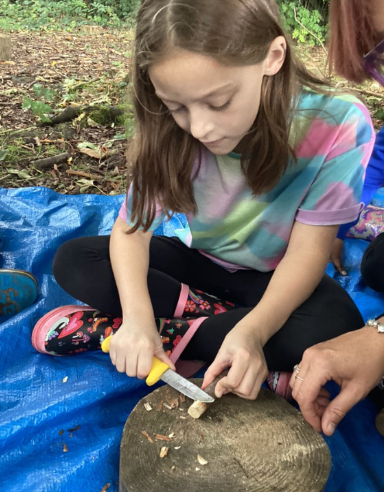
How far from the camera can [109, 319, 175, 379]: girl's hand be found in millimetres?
1057

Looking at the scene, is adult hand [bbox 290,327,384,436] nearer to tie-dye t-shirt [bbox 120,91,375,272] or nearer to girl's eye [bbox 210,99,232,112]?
tie-dye t-shirt [bbox 120,91,375,272]

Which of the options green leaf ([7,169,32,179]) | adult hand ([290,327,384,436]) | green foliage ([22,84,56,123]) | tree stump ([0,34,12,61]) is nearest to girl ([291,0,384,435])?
adult hand ([290,327,384,436])

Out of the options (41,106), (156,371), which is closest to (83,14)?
(41,106)

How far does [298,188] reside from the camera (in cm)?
118

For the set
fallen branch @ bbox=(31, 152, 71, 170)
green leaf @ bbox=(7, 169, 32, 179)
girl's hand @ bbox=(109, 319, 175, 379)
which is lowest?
green leaf @ bbox=(7, 169, 32, 179)

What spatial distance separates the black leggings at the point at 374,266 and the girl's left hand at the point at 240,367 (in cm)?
61

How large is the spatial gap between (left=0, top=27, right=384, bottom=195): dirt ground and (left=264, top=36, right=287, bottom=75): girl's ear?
28cm

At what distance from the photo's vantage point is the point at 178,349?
1294 millimetres

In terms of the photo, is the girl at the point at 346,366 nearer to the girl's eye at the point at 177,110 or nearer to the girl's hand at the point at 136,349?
the girl's hand at the point at 136,349

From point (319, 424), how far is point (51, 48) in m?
4.89

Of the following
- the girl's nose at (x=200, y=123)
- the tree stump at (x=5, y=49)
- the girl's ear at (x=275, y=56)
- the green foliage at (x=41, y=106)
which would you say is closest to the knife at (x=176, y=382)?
the girl's nose at (x=200, y=123)

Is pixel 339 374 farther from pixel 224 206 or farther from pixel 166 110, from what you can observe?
pixel 166 110

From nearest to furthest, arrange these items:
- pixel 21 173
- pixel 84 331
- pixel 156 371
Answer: pixel 156 371 → pixel 84 331 → pixel 21 173

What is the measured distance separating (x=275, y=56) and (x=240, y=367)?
1.91 feet
